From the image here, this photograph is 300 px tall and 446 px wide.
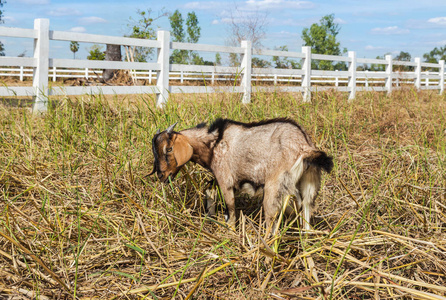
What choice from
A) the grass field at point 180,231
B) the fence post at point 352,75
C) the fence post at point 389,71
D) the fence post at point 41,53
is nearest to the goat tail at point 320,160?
the grass field at point 180,231

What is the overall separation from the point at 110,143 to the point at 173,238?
245cm

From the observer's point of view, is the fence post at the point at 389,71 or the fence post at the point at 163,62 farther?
the fence post at the point at 389,71

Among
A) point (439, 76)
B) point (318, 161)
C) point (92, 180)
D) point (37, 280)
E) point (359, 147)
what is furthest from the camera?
point (439, 76)

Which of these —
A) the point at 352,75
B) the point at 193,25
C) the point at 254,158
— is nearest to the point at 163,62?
the point at 254,158

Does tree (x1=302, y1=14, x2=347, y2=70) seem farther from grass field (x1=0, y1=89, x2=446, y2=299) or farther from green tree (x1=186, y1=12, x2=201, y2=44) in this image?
grass field (x1=0, y1=89, x2=446, y2=299)

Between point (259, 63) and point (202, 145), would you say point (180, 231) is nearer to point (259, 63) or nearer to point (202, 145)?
point (202, 145)

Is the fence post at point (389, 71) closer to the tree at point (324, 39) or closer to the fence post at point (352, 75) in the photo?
the fence post at point (352, 75)

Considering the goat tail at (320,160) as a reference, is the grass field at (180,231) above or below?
below

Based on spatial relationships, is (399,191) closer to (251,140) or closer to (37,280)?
(251,140)

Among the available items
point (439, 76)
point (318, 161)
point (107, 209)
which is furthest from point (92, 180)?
point (439, 76)

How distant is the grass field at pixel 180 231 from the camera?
2973mm

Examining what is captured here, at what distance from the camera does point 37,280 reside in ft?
9.99

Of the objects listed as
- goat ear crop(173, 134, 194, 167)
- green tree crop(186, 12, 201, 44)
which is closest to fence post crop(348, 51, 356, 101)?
goat ear crop(173, 134, 194, 167)

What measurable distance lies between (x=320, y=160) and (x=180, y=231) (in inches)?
54.1
